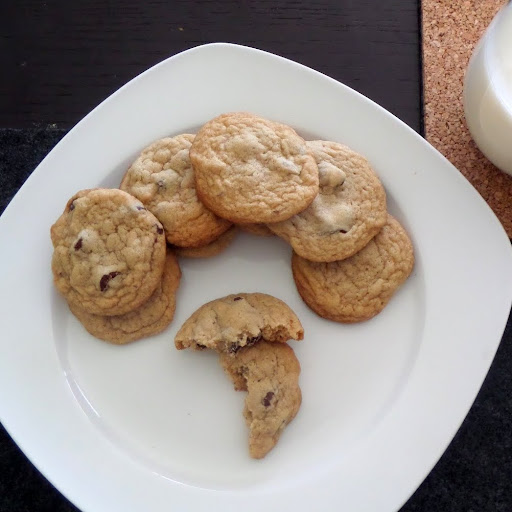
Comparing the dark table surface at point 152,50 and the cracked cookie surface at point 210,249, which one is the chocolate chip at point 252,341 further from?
the dark table surface at point 152,50

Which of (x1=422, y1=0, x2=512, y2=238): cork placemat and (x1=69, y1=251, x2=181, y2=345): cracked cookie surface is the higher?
(x1=422, y1=0, x2=512, y2=238): cork placemat

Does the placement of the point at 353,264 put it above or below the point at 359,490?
above

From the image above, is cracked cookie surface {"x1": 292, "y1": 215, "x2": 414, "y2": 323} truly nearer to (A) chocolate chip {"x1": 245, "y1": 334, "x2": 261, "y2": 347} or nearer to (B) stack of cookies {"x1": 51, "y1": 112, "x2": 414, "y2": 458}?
(B) stack of cookies {"x1": 51, "y1": 112, "x2": 414, "y2": 458}

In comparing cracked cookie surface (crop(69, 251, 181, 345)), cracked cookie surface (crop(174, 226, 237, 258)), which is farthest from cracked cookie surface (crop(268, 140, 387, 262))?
cracked cookie surface (crop(69, 251, 181, 345))

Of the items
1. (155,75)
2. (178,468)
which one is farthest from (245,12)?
(178,468)

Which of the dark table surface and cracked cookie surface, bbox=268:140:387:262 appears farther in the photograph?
the dark table surface

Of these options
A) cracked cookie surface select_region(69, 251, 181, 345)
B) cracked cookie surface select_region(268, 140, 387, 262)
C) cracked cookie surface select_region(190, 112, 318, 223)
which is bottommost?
cracked cookie surface select_region(69, 251, 181, 345)

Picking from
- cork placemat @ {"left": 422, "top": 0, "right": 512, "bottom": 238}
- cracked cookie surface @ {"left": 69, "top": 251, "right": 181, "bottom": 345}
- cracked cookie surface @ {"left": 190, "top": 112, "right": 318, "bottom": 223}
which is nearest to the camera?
Answer: cracked cookie surface @ {"left": 190, "top": 112, "right": 318, "bottom": 223}

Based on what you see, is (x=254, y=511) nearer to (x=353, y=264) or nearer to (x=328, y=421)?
(x=328, y=421)
